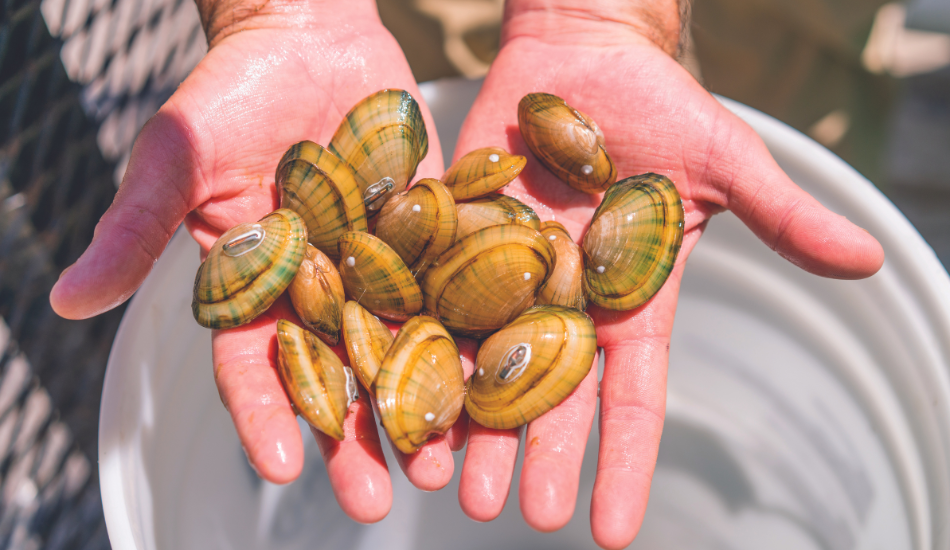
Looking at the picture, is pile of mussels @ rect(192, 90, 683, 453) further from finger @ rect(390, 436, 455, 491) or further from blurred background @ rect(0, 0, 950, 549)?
blurred background @ rect(0, 0, 950, 549)

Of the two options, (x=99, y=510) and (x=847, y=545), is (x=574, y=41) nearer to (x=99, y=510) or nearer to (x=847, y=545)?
(x=847, y=545)

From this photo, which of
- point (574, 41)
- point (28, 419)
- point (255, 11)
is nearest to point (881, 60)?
point (574, 41)

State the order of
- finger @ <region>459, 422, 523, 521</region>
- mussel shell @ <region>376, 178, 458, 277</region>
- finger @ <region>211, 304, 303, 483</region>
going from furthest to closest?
1. mussel shell @ <region>376, 178, 458, 277</region>
2. finger @ <region>459, 422, 523, 521</region>
3. finger @ <region>211, 304, 303, 483</region>

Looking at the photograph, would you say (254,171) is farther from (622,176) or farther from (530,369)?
(622,176)

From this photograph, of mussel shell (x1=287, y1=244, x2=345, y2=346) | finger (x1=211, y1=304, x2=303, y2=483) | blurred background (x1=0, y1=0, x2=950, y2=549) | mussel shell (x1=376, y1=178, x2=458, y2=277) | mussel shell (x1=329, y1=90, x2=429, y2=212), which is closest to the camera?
finger (x1=211, y1=304, x2=303, y2=483)

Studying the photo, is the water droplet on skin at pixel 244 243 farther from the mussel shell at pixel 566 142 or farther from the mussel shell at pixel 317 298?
the mussel shell at pixel 566 142

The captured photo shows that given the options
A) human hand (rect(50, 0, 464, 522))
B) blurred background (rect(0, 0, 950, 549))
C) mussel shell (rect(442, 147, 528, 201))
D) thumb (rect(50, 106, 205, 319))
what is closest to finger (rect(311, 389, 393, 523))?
human hand (rect(50, 0, 464, 522))
